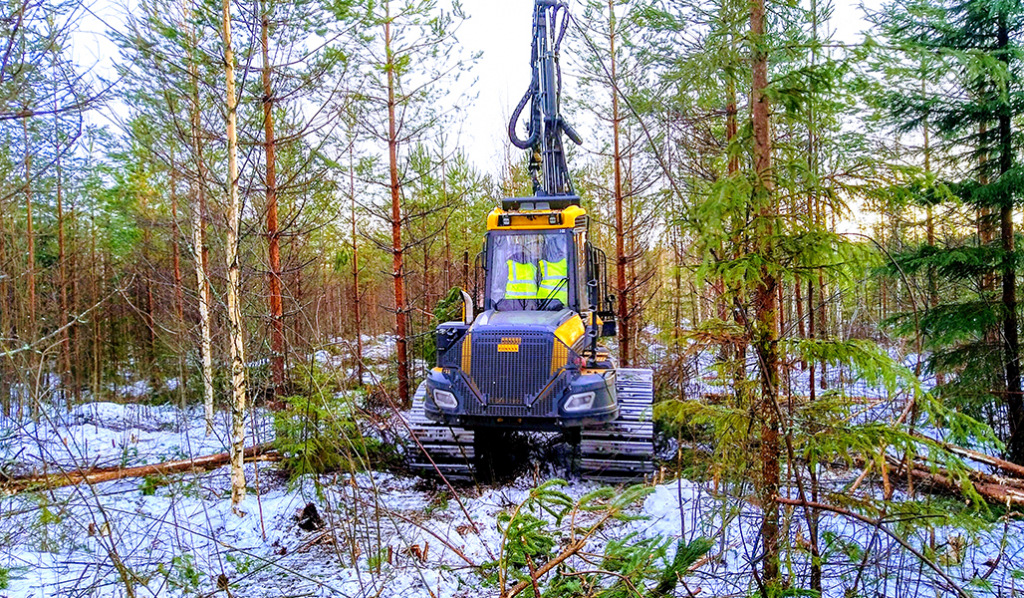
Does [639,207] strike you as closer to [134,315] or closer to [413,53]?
[413,53]

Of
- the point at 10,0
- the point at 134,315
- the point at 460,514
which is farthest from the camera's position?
the point at 134,315

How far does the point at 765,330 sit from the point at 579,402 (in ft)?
11.5

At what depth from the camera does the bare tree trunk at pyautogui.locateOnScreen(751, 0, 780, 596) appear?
2.81 m

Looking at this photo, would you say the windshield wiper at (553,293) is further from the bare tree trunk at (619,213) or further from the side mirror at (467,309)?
the bare tree trunk at (619,213)

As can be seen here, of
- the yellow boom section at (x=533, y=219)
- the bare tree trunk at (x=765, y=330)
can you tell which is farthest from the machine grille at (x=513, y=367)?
the bare tree trunk at (x=765, y=330)

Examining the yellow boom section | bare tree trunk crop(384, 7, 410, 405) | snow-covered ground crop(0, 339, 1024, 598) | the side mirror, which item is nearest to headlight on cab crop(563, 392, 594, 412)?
snow-covered ground crop(0, 339, 1024, 598)

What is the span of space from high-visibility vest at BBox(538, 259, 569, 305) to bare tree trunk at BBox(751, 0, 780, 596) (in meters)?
4.15

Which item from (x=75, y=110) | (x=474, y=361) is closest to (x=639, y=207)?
(x=474, y=361)

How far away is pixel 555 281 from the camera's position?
718 cm

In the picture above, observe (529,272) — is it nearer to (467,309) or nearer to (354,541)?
(467,309)

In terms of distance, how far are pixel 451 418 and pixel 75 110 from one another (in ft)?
14.0

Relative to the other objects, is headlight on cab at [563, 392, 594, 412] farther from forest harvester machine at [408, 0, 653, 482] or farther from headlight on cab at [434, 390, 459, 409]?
headlight on cab at [434, 390, 459, 409]

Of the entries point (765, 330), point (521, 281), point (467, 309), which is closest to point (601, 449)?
point (521, 281)

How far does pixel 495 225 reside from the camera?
283 inches
